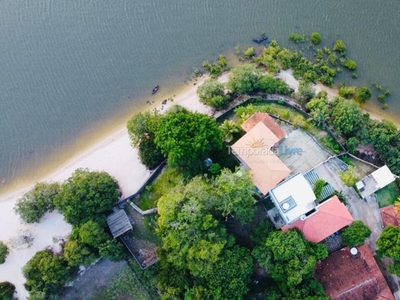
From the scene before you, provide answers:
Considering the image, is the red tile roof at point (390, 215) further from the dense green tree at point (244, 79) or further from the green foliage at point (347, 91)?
the dense green tree at point (244, 79)

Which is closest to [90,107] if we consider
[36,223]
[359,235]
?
[36,223]

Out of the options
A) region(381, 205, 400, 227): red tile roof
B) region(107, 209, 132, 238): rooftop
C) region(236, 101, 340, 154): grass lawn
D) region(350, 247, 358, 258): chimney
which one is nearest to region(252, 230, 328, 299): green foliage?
region(350, 247, 358, 258): chimney

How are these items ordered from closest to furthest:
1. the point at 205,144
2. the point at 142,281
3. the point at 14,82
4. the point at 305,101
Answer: the point at 205,144
the point at 142,281
the point at 305,101
the point at 14,82

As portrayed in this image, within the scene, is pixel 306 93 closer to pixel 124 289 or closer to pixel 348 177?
pixel 348 177

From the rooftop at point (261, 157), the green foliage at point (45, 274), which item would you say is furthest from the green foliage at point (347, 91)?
the green foliage at point (45, 274)

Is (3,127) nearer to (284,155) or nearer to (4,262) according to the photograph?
(4,262)

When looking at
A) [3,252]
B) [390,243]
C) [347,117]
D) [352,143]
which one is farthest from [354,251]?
[3,252]

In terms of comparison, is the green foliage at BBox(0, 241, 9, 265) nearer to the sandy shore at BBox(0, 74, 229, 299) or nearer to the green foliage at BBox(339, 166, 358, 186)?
the sandy shore at BBox(0, 74, 229, 299)
